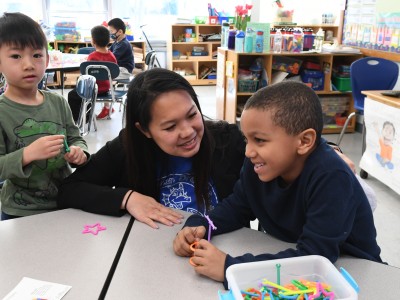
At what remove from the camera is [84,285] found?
2.66ft

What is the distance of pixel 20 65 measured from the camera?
4.24ft

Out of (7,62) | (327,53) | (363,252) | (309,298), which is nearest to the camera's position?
(309,298)

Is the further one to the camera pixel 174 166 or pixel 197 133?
pixel 174 166

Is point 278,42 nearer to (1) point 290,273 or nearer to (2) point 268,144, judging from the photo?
(2) point 268,144

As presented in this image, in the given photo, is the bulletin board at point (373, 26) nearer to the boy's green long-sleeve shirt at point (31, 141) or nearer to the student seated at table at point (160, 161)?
the student seated at table at point (160, 161)

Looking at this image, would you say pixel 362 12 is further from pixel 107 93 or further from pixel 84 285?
pixel 84 285

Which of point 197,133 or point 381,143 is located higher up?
point 197,133

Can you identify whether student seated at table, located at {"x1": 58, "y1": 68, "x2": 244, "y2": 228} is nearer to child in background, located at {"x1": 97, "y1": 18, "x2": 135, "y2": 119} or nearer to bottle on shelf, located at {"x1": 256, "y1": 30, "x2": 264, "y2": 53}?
bottle on shelf, located at {"x1": 256, "y1": 30, "x2": 264, "y2": 53}

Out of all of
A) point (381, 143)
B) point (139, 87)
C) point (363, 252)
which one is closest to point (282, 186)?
point (363, 252)

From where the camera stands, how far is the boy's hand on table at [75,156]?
1.26 metres

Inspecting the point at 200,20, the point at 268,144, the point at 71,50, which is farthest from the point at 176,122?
the point at 200,20

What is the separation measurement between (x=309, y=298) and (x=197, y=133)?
26.0 inches

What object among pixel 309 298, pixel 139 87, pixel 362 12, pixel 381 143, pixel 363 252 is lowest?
pixel 381 143

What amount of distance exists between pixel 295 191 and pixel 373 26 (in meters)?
3.74
